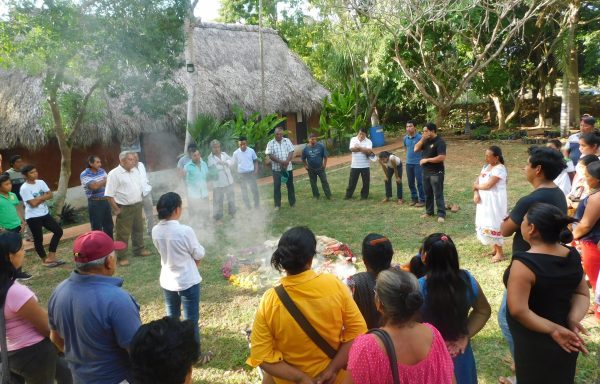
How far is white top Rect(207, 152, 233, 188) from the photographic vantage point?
8.84 m

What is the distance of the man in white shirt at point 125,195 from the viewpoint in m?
6.71

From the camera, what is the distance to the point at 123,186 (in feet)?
22.2

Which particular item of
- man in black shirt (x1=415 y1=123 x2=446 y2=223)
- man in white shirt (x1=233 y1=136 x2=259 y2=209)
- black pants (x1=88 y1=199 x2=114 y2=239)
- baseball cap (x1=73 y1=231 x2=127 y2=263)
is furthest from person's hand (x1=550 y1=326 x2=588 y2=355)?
man in white shirt (x1=233 y1=136 x2=259 y2=209)

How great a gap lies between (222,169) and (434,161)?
13.5 feet

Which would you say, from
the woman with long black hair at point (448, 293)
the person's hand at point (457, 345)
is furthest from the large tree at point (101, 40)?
the person's hand at point (457, 345)

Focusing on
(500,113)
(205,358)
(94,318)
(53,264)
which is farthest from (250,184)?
Result: (500,113)

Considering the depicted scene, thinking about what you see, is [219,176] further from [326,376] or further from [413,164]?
[326,376]

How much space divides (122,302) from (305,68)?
17884 mm

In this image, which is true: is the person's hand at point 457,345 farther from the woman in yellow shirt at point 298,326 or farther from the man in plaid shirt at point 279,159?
the man in plaid shirt at point 279,159

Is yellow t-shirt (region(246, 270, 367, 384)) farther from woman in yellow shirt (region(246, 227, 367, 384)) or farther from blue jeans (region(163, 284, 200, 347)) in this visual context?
blue jeans (region(163, 284, 200, 347))

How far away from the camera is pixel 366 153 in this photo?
962cm

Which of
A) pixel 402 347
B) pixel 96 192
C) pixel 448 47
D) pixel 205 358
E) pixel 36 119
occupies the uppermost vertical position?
pixel 448 47

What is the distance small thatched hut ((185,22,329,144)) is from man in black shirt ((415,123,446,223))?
727 cm

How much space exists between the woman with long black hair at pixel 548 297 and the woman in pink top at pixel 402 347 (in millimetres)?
745
